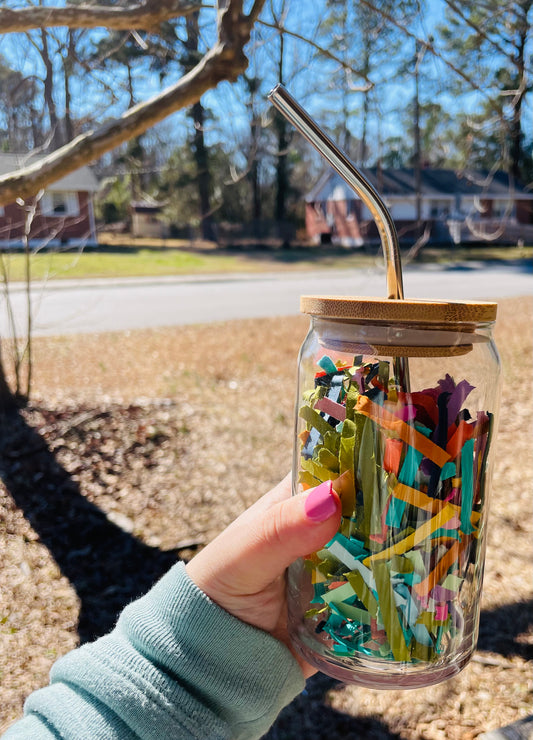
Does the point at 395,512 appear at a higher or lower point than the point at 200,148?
lower

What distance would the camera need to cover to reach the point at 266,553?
1170 mm

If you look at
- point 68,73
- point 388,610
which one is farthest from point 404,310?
point 68,73

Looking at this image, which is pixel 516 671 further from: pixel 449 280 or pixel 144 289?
pixel 449 280

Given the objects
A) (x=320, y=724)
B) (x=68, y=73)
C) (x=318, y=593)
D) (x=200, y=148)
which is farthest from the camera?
(x=200, y=148)

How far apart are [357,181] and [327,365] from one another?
1.19 feet

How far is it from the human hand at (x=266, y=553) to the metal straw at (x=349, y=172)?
0.44m

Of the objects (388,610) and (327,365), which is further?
(327,365)

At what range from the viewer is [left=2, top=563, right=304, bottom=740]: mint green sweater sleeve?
3.80 ft

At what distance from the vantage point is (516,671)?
8.16 ft

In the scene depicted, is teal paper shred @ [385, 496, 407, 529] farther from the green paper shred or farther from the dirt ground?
the dirt ground

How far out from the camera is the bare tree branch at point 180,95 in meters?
2.50

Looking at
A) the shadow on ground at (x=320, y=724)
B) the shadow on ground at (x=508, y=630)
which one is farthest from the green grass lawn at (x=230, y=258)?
the shadow on ground at (x=320, y=724)

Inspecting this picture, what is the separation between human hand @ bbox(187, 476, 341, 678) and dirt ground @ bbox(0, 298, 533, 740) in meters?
0.80

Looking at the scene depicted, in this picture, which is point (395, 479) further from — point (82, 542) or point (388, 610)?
point (82, 542)
